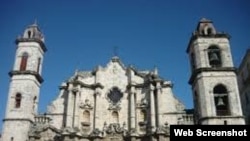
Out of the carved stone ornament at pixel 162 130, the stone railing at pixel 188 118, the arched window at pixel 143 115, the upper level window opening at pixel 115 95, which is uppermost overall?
the upper level window opening at pixel 115 95

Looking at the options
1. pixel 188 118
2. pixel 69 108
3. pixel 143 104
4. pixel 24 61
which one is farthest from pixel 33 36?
pixel 188 118

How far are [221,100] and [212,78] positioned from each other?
1754mm

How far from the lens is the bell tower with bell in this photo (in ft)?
82.2

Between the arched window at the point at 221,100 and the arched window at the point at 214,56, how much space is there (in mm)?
1976

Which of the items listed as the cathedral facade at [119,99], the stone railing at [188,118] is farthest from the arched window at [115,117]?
the stone railing at [188,118]

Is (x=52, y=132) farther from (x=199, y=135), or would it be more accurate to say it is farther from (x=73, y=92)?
(x=199, y=135)

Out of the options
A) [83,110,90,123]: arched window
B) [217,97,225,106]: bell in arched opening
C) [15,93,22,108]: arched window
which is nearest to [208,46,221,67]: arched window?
[217,97,225,106]: bell in arched opening

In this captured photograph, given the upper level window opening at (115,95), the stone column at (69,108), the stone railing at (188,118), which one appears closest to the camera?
the stone railing at (188,118)

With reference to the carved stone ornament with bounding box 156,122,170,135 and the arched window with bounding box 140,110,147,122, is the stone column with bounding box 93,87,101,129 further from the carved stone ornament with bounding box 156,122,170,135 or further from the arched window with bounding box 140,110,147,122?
the carved stone ornament with bounding box 156,122,170,135

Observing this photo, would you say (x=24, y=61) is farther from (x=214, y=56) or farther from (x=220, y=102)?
(x=220, y=102)

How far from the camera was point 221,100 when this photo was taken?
25703mm

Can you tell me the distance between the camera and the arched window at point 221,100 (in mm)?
25469

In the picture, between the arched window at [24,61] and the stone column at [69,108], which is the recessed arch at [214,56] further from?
the arched window at [24,61]

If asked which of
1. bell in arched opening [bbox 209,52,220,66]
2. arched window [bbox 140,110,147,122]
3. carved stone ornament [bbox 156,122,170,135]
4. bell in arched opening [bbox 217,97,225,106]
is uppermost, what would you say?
bell in arched opening [bbox 209,52,220,66]
